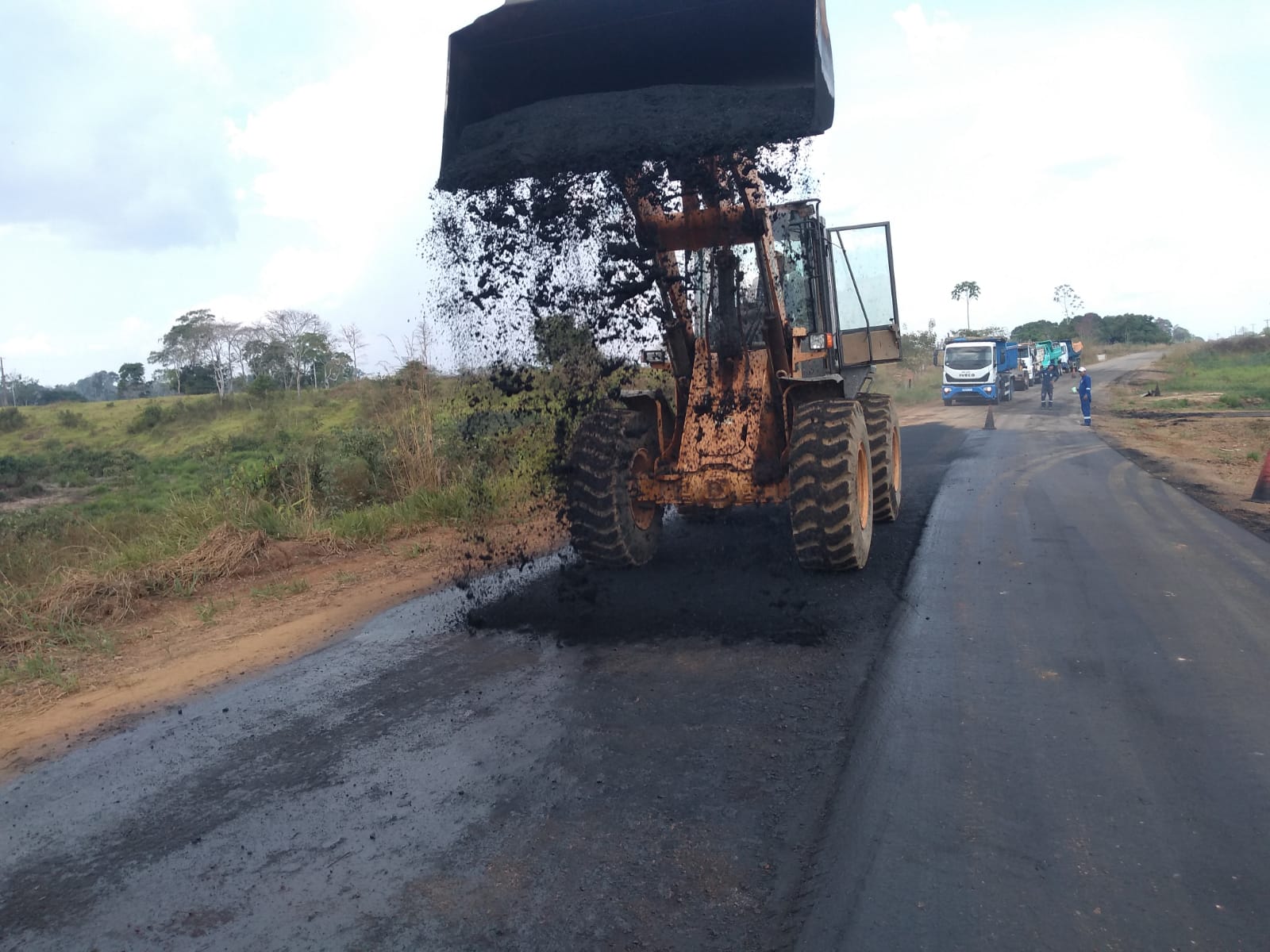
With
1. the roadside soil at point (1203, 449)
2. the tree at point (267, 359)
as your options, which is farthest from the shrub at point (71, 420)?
the roadside soil at point (1203, 449)

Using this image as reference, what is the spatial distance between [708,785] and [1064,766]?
1497 millimetres

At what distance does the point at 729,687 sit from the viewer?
15.6 ft

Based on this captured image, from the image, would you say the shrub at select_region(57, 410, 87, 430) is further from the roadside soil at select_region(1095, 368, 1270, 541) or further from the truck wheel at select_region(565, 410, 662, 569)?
the truck wheel at select_region(565, 410, 662, 569)

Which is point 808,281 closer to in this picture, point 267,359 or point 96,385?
point 267,359

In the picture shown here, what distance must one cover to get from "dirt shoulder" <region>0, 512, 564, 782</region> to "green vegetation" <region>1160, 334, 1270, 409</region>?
24.9m

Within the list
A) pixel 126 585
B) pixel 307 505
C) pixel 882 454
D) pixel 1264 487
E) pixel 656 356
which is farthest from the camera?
pixel 307 505

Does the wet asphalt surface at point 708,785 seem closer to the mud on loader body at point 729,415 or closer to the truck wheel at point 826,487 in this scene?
the truck wheel at point 826,487

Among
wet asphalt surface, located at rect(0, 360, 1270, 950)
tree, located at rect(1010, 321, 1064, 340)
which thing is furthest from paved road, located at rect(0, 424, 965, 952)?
tree, located at rect(1010, 321, 1064, 340)

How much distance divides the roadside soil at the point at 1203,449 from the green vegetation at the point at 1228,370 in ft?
4.47

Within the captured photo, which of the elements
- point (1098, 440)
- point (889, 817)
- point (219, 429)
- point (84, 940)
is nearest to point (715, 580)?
point (889, 817)

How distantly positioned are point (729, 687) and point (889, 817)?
144 cm

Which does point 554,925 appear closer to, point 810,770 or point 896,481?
point 810,770

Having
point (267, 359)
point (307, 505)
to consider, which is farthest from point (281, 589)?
point (267, 359)

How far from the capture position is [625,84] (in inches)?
255
